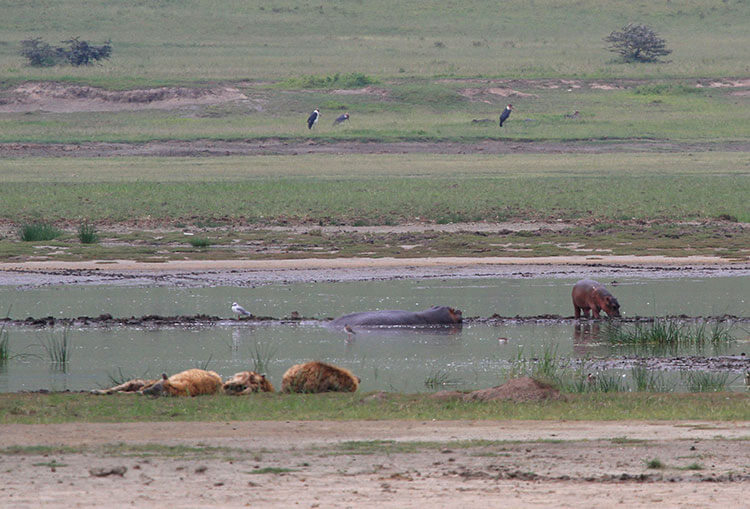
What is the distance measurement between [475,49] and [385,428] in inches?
2128

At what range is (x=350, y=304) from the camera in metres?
17.1

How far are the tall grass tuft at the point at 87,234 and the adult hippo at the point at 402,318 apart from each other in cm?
856

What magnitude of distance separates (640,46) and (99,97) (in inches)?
1018

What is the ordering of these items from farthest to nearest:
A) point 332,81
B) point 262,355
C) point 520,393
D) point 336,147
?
point 332,81 < point 336,147 < point 262,355 < point 520,393

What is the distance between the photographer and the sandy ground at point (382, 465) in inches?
271

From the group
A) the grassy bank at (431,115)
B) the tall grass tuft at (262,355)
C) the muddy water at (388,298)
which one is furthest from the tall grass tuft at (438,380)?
the grassy bank at (431,115)

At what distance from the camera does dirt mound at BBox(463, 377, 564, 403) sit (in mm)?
10172

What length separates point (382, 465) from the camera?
768 centimetres

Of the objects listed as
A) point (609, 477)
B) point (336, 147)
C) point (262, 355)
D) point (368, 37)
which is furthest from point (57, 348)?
point (368, 37)

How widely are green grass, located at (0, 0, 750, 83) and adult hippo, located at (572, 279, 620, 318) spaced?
1363 inches

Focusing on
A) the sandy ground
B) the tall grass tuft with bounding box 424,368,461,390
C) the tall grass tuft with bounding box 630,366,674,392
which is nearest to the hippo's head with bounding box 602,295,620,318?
the tall grass tuft with bounding box 630,366,674,392

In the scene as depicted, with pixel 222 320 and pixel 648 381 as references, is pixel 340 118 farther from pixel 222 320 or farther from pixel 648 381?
pixel 648 381

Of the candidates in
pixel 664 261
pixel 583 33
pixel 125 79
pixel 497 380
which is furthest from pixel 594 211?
pixel 583 33

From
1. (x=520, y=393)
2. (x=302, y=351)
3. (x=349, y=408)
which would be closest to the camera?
(x=349, y=408)
